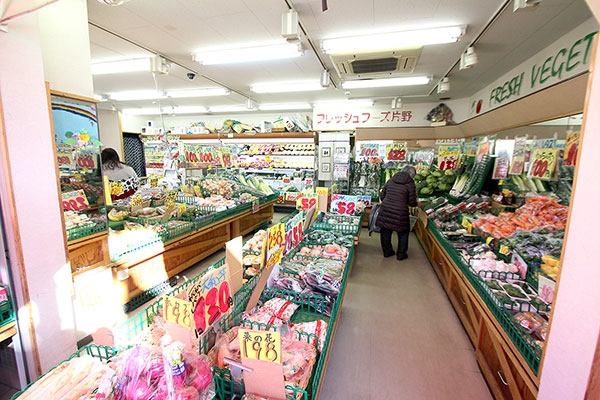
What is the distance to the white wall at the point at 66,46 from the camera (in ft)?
7.86

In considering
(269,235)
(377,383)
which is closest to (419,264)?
(377,383)

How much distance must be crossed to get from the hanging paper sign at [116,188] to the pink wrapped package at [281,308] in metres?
3.75

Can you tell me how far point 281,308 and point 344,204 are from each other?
120 inches

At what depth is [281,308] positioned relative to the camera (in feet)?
6.54

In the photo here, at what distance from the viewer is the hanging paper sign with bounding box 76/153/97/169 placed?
2.48m

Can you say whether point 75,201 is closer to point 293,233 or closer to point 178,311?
point 178,311

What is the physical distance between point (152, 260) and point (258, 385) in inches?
114

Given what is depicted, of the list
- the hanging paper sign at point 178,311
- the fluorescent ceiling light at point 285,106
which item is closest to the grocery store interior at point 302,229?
the hanging paper sign at point 178,311

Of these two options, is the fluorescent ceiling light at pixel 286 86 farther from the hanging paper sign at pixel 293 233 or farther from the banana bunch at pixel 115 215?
the hanging paper sign at pixel 293 233

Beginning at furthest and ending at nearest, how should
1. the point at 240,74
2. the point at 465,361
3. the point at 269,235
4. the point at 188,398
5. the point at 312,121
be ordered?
the point at 312,121
the point at 240,74
the point at 465,361
the point at 269,235
the point at 188,398

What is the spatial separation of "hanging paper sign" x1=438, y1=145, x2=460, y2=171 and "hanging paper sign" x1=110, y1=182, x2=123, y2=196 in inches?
270

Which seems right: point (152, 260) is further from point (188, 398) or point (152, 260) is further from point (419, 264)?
point (419, 264)

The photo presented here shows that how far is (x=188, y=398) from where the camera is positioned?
3.42ft

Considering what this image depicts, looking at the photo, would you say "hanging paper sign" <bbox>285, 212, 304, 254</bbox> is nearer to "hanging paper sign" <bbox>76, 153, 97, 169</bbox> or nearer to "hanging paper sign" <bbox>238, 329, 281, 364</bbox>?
"hanging paper sign" <bbox>238, 329, 281, 364</bbox>
